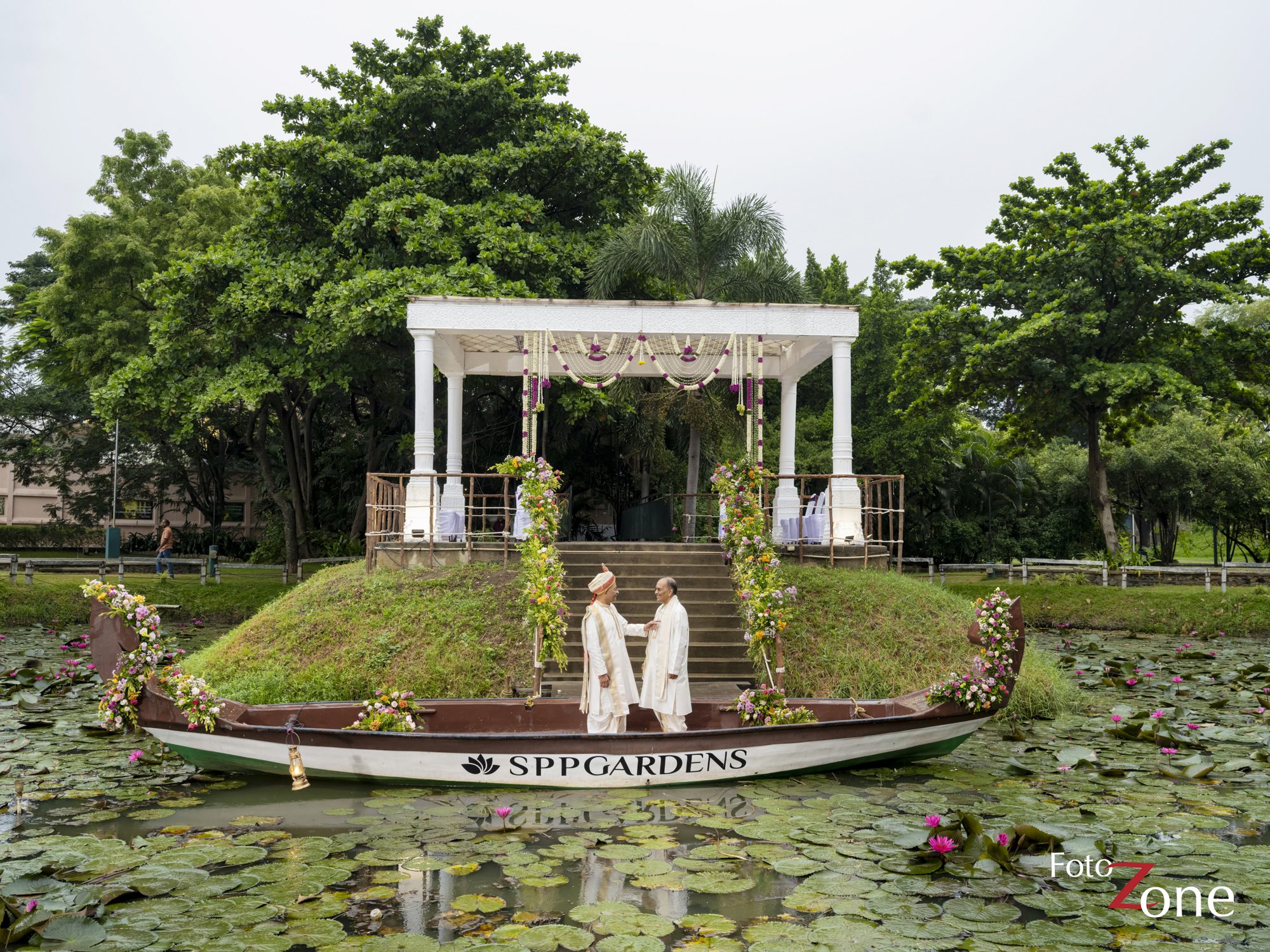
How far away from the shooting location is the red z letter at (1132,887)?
5.39 metres

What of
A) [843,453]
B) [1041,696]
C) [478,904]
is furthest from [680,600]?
[478,904]

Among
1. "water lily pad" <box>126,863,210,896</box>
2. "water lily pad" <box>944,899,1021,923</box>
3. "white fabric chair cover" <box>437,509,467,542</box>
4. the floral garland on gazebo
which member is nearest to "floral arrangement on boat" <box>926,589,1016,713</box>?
the floral garland on gazebo

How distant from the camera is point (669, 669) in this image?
28.2ft

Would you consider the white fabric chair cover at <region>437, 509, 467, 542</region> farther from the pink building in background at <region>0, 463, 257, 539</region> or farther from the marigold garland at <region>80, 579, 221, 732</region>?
the pink building in background at <region>0, 463, 257, 539</region>

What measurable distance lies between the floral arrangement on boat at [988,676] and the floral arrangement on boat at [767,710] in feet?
3.88

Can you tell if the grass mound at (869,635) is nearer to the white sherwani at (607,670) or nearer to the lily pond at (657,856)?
the lily pond at (657,856)

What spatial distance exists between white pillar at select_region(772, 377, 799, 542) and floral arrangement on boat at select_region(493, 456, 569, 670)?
4.86 metres

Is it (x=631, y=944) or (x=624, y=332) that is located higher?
(x=624, y=332)

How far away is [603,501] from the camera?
1124 inches

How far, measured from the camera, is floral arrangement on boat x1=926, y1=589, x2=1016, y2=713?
8445 millimetres

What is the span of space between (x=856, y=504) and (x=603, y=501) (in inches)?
569

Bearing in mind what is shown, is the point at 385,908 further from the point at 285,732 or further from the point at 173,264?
the point at 173,264

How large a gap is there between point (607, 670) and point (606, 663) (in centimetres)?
6

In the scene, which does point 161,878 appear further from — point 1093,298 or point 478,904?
point 1093,298
